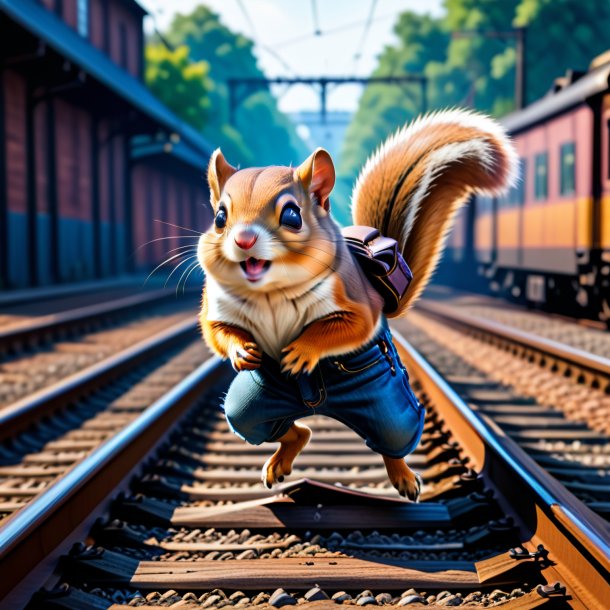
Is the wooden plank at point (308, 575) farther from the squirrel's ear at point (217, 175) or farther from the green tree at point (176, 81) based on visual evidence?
the green tree at point (176, 81)

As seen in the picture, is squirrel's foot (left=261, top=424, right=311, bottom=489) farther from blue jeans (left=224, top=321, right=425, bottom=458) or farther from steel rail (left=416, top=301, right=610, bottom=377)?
steel rail (left=416, top=301, right=610, bottom=377)

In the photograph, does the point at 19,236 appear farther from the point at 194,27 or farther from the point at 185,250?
the point at 194,27

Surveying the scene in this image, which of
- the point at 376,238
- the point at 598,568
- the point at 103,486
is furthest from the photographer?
the point at 103,486

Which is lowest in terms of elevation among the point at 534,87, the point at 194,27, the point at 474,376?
the point at 474,376

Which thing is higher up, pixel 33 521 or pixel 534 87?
pixel 534 87

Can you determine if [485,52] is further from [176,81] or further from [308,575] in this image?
[308,575]

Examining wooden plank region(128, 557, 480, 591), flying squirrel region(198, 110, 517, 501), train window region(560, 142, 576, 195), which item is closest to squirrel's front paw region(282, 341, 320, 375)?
flying squirrel region(198, 110, 517, 501)

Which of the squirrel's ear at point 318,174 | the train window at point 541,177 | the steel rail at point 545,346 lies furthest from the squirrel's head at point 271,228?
the train window at point 541,177

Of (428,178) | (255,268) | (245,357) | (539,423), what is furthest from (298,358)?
(539,423)

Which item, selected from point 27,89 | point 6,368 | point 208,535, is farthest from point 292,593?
point 27,89

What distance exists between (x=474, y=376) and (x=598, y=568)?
5.45 meters

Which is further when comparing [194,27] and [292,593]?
[194,27]

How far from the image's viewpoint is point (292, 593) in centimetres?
271

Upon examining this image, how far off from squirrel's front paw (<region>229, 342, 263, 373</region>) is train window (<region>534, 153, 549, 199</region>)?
40.8 ft
